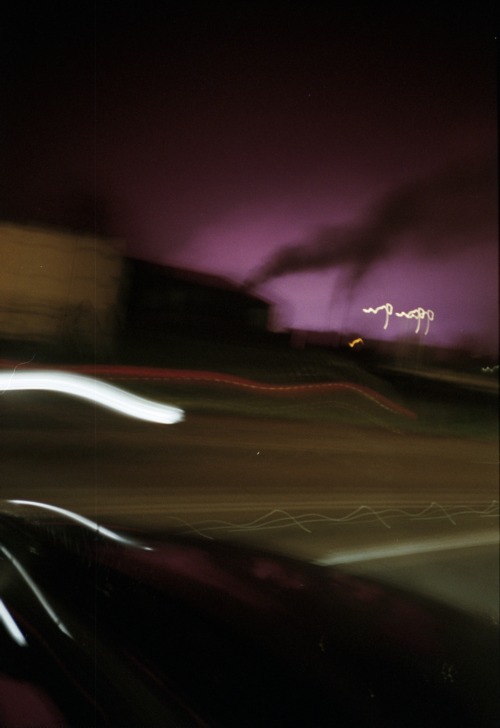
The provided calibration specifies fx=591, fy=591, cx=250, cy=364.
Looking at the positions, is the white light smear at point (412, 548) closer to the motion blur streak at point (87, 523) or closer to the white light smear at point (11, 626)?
the motion blur streak at point (87, 523)

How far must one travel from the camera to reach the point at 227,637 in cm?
199

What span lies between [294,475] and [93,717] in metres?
2.23

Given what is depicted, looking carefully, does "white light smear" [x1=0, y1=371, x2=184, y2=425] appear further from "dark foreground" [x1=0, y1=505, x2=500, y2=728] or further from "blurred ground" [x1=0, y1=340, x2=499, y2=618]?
"dark foreground" [x1=0, y1=505, x2=500, y2=728]

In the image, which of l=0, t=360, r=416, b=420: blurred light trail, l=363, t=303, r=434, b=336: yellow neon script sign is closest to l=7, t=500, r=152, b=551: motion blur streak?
l=0, t=360, r=416, b=420: blurred light trail

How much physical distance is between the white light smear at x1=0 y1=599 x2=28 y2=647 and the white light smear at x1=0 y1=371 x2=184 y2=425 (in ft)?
4.02

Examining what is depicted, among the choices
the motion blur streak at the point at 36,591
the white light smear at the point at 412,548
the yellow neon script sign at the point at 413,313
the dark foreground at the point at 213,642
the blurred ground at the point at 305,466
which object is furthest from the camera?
the yellow neon script sign at the point at 413,313

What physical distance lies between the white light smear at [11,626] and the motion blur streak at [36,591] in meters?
0.15

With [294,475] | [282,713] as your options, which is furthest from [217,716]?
[294,475]

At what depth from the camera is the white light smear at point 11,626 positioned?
1634mm

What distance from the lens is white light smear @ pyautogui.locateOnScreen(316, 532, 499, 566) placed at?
350cm

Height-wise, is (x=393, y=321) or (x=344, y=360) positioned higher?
(x=393, y=321)

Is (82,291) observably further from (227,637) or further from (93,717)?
(93,717)

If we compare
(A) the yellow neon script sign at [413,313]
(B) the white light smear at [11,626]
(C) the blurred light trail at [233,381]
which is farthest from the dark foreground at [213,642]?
(A) the yellow neon script sign at [413,313]

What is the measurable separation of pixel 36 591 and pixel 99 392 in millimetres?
1409
